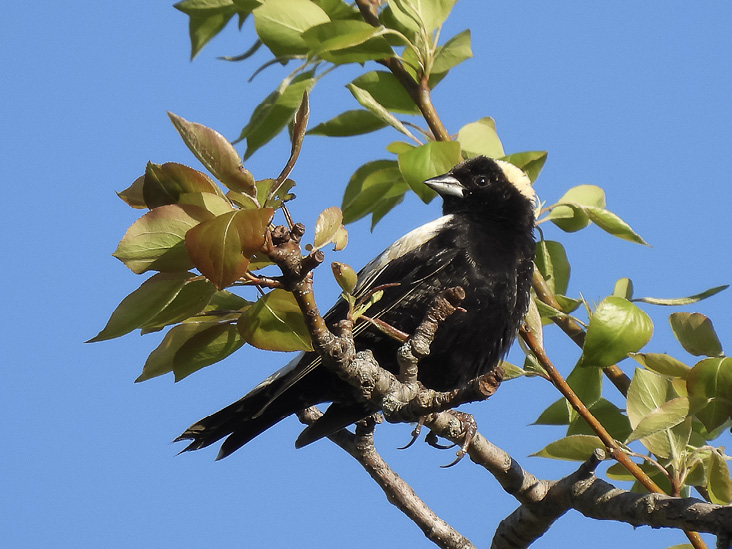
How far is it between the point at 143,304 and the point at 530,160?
3.77ft

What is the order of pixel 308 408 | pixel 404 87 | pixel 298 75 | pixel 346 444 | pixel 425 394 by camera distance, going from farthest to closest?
pixel 308 408, pixel 346 444, pixel 404 87, pixel 298 75, pixel 425 394

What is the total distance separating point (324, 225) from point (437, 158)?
547 mm

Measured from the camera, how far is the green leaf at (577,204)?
2.35 metres

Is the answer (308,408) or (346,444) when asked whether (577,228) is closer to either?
(346,444)

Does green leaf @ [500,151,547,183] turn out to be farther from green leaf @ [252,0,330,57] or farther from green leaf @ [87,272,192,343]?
green leaf @ [87,272,192,343]

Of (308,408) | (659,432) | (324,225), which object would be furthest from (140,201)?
(308,408)

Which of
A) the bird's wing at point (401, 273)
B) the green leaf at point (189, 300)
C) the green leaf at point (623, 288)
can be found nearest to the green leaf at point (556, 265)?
the green leaf at point (623, 288)

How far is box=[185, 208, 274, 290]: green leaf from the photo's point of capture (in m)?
1.45

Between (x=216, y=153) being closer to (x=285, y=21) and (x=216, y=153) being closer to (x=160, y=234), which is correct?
(x=160, y=234)

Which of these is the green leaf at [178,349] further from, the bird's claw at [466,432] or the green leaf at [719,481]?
the green leaf at [719,481]

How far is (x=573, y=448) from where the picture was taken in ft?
6.81

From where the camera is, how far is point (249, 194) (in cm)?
159

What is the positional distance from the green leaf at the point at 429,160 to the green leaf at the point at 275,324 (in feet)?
1.79

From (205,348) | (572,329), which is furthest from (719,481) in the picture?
(205,348)
